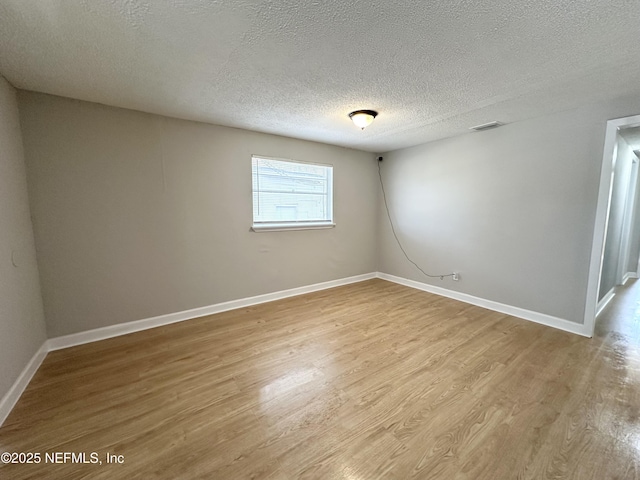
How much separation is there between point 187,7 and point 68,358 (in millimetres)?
2957

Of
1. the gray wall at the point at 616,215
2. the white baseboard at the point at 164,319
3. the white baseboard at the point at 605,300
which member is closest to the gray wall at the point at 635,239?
the gray wall at the point at 616,215

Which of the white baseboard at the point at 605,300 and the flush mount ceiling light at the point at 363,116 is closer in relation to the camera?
the flush mount ceiling light at the point at 363,116

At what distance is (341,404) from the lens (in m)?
1.77

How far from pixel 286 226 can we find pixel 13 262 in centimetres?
265

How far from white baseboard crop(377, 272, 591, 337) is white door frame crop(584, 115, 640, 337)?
0.36 feet

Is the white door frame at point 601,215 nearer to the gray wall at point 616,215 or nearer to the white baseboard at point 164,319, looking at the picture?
the gray wall at point 616,215

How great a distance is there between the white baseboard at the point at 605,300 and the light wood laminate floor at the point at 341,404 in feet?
1.04

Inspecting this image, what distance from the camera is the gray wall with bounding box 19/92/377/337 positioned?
2.43 m

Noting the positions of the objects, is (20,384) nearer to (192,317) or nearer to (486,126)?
(192,317)

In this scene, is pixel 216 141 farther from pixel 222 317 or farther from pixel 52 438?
pixel 52 438

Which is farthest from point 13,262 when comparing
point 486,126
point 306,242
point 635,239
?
point 635,239

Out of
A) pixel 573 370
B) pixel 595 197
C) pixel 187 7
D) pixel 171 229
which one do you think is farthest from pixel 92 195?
pixel 595 197

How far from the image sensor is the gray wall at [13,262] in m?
1.79

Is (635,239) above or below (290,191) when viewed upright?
below
